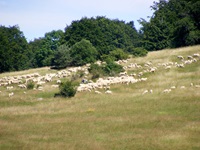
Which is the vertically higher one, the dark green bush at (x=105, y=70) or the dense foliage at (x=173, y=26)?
the dense foliage at (x=173, y=26)

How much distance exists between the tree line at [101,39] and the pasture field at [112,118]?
17.9 meters

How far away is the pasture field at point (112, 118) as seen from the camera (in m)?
17.1

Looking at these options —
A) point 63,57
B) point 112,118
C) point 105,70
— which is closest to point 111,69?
point 105,70

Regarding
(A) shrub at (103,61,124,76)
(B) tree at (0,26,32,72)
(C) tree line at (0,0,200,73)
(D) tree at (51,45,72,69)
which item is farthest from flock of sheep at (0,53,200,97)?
(B) tree at (0,26,32,72)

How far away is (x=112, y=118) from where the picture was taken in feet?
75.2

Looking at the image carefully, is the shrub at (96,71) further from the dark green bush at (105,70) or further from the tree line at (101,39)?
the tree line at (101,39)

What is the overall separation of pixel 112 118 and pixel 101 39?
59.1 meters

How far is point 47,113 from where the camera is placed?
86.9 ft

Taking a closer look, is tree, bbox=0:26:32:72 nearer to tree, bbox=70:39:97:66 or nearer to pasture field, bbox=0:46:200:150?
tree, bbox=70:39:97:66

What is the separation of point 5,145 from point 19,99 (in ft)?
55.1

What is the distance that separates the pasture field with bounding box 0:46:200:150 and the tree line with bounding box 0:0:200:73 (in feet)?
58.8

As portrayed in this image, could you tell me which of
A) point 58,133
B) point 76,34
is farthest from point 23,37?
point 58,133

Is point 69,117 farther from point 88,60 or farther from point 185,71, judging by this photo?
point 88,60

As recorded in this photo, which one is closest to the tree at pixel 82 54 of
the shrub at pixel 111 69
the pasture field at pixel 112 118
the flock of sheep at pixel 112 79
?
the flock of sheep at pixel 112 79
